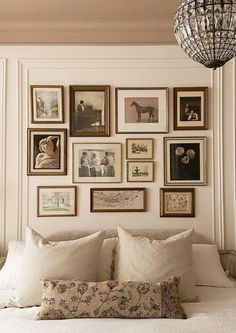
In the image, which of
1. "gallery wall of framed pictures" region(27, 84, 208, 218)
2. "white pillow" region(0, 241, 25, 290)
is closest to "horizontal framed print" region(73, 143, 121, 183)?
"gallery wall of framed pictures" region(27, 84, 208, 218)

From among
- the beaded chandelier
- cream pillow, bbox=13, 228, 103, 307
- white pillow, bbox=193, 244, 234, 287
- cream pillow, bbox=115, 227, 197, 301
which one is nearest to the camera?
the beaded chandelier

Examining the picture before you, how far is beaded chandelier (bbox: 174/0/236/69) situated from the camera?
5.62ft

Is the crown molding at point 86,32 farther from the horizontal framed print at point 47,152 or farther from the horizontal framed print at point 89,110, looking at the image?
the horizontal framed print at point 47,152

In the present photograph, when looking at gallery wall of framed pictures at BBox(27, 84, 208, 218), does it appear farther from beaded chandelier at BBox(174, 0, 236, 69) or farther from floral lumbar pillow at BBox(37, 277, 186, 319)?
beaded chandelier at BBox(174, 0, 236, 69)

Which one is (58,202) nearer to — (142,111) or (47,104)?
(47,104)

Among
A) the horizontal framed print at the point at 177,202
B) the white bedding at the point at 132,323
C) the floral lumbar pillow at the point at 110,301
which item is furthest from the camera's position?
the horizontal framed print at the point at 177,202

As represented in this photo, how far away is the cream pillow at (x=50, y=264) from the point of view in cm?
256

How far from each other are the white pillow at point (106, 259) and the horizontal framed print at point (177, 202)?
1.92 feet

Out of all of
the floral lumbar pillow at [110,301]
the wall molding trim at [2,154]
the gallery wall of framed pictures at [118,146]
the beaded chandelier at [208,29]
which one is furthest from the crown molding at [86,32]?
the floral lumbar pillow at [110,301]

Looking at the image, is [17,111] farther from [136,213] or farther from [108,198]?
[136,213]

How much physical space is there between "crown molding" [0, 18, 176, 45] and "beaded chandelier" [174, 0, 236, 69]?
1.79 meters

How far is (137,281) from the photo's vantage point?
2.60 m

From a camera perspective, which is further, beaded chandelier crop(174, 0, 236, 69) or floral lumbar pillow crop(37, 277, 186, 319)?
floral lumbar pillow crop(37, 277, 186, 319)

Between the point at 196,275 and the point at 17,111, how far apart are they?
5.99 feet
